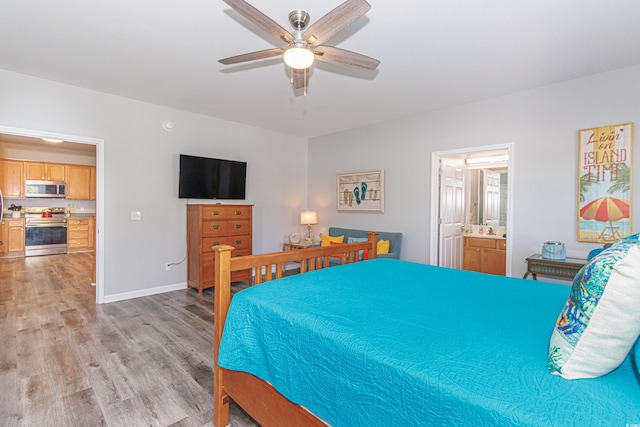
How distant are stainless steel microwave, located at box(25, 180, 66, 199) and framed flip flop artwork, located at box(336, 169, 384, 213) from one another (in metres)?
6.63

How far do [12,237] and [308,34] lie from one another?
27.7 feet

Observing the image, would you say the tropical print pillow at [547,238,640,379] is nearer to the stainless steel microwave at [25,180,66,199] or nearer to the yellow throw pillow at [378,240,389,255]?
the yellow throw pillow at [378,240,389,255]

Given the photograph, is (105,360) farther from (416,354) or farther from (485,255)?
(485,255)

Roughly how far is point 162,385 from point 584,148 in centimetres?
431

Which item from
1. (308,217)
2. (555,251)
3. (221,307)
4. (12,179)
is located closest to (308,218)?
(308,217)

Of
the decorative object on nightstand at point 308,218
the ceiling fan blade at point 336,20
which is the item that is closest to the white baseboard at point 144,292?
the decorative object on nightstand at point 308,218

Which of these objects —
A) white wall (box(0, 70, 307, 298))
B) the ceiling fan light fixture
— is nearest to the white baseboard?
white wall (box(0, 70, 307, 298))

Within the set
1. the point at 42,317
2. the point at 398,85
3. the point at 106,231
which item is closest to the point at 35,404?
the point at 42,317

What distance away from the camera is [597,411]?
771 mm

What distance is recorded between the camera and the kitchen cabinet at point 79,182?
25.0 ft

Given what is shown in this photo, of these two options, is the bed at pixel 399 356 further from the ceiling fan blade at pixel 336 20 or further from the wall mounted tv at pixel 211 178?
the wall mounted tv at pixel 211 178

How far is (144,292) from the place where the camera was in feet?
13.9

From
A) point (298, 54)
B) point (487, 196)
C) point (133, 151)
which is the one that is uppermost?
point (298, 54)

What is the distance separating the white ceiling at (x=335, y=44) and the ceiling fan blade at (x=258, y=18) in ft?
1.15
